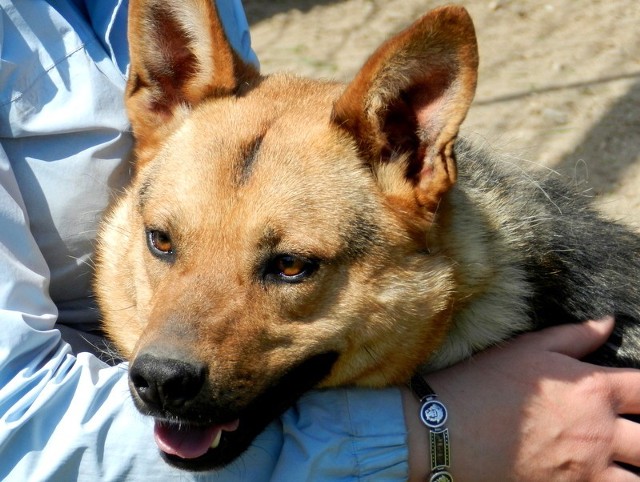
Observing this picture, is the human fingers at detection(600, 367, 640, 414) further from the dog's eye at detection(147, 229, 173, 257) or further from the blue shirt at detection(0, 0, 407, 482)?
the dog's eye at detection(147, 229, 173, 257)

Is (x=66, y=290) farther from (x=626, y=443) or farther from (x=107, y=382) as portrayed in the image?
(x=626, y=443)

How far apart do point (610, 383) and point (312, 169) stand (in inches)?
46.4

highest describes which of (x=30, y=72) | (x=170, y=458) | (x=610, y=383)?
(x=30, y=72)

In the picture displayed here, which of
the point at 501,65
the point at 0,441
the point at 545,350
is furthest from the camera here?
the point at 501,65

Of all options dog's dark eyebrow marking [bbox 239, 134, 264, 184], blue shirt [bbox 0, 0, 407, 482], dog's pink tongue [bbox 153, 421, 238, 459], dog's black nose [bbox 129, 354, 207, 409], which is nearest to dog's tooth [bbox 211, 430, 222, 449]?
dog's pink tongue [bbox 153, 421, 238, 459]

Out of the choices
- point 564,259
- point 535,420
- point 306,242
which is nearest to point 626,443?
point 535,420

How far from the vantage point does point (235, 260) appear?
2.54m

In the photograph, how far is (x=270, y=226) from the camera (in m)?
2.55

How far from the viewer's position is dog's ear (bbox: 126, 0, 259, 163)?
9.20 ft

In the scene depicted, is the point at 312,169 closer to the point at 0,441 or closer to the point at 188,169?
the point at 188,169

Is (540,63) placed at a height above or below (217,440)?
below

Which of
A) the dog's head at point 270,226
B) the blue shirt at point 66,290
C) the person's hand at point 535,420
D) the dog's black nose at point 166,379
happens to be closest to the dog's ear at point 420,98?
the dog's head at point 270,226

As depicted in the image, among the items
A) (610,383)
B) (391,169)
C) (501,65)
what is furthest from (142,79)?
(501,65)

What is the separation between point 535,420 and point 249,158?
1196 mm
